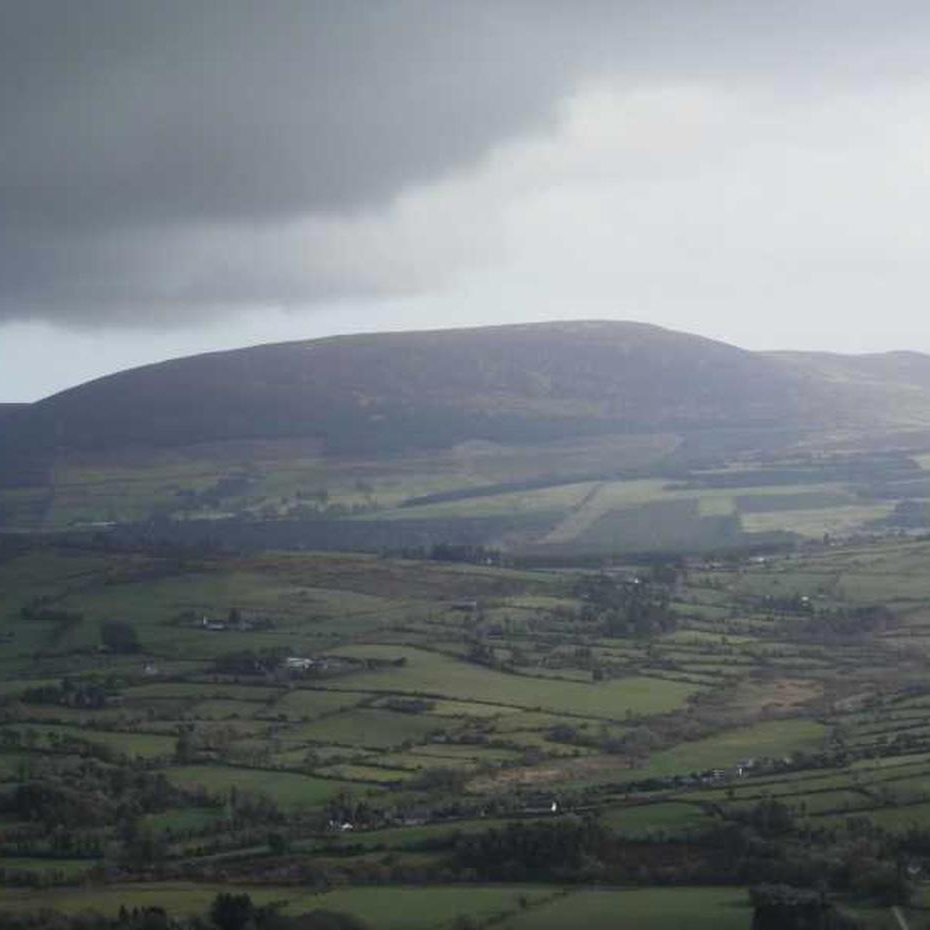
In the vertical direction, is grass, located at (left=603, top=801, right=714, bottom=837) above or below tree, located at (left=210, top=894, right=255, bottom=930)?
below

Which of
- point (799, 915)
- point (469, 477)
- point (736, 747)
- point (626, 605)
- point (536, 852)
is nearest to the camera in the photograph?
point (799, 915)

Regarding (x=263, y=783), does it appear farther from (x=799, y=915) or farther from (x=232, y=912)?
(x=799, y=915)

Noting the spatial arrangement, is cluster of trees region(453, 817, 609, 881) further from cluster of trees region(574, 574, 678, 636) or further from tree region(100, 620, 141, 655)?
cluster of trees region(574, 574, 678, 636)

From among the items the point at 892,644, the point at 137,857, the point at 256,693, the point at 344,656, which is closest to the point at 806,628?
the point at 892,644

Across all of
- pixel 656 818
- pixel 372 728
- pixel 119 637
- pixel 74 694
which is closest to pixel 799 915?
pixel 656 818

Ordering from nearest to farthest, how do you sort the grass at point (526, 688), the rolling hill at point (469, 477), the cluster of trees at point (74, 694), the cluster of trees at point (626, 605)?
1. the grass at point (526, 688)
2. the cluster of trees at point (74, 694)
3. the cluster of trees at point (626, 605)
4. the rolling hill at point (469, 477)

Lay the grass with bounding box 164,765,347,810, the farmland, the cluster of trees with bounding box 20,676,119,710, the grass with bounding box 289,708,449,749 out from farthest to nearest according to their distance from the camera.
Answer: the cluster of trees with bounding box 20,676,119,710 → the grass with bounding box 289,708,449,749 → the grass with bounding box 164,765,347,810 → the farmland

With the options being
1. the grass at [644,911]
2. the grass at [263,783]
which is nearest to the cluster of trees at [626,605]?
the grass at [263,783]

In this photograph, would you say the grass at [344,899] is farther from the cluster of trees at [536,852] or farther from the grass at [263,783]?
the grass at [263,783]

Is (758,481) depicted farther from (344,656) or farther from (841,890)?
(841,890)

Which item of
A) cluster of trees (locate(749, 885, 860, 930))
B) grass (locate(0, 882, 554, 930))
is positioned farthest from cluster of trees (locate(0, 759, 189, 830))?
cluster of trees (locate(749, 885, 860, 930))
